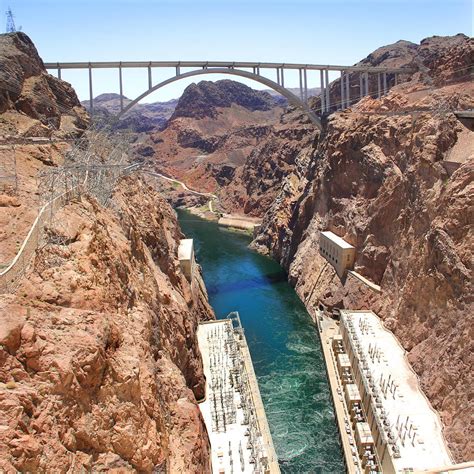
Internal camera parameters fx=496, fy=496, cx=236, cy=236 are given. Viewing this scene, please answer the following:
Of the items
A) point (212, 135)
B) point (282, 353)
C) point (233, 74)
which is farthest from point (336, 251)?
point (212, 135)

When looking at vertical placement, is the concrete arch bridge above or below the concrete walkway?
above

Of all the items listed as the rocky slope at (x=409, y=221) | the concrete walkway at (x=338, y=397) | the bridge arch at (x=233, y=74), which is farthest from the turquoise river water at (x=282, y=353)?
the bridge arch at (x=233, y=74)

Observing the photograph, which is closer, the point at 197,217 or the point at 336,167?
the point at 336,167

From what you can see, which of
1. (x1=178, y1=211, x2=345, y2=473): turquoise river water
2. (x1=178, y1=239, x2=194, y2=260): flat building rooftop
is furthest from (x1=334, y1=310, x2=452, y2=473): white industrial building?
(x1=178, y1=239, x2=194, y2=260): flat building rooftop

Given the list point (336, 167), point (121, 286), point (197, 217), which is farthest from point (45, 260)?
point (197, 217)

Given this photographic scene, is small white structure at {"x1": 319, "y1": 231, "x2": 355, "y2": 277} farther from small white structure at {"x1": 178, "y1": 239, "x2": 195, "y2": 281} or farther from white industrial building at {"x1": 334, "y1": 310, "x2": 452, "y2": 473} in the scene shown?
small white structure at {"x1": 178, "y1": 239, "x2": 195, "y2": 281}

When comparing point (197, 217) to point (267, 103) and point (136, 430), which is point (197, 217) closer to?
point (136, 430)
